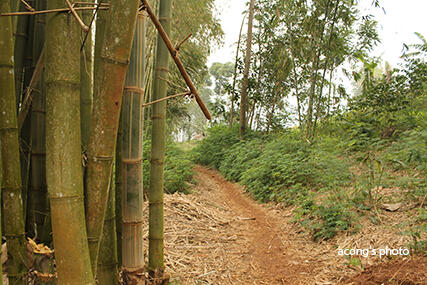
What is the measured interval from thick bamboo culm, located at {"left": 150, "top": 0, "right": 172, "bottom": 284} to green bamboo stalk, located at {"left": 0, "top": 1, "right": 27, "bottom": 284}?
72 cm

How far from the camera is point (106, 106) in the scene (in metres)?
0.94

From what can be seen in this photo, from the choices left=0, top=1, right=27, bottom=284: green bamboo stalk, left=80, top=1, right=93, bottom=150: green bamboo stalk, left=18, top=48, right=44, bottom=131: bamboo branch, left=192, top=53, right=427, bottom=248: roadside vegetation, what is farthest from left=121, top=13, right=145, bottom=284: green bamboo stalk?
left=192, top=53, right=427, bottom=248: roadside vegetation

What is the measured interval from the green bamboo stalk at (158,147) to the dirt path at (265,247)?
1.19 meters

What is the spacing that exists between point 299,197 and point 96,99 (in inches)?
162

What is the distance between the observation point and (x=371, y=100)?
6.56 metres

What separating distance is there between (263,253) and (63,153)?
108 inches

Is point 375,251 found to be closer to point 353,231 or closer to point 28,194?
point 353,231

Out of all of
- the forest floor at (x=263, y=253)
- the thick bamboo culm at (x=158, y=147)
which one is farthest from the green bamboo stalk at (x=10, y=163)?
the forest floor at (x=263, y=253)

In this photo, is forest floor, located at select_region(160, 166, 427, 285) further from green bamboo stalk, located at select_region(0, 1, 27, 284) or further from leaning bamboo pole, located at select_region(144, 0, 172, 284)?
green bamboo stalk, located at select_region(0, 1, 27, 284)

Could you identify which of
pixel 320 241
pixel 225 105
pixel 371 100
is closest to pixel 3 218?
pixel 320 241

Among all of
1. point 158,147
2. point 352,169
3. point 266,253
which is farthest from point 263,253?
point 352,169

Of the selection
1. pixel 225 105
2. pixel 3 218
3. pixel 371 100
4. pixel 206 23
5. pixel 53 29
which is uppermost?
pixel 206 23

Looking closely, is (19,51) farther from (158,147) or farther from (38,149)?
(158,147)

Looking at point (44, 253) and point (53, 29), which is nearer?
point (53, 29)
